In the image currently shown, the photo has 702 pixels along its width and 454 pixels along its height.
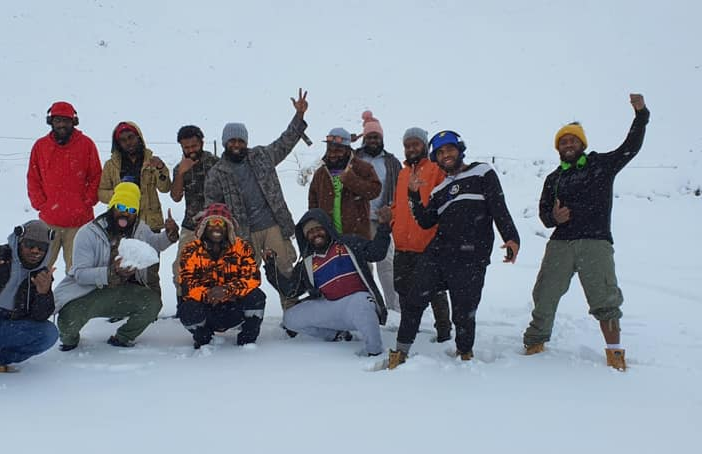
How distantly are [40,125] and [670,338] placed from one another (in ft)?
70.4

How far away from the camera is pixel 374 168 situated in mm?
5445

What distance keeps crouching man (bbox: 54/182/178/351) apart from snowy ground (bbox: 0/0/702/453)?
226 mm

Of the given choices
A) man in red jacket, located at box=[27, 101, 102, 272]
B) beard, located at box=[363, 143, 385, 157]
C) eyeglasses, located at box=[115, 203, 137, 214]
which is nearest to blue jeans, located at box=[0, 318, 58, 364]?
eyeglasses, located at box=[115, 203, 137, 214]

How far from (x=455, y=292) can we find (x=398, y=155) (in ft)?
50.9

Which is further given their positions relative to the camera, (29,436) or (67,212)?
(67,212)

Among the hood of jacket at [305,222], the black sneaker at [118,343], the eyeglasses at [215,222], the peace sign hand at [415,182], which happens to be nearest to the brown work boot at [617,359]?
the peace sign hand at [415,182]

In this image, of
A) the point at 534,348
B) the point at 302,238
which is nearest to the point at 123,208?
the point at 302,238

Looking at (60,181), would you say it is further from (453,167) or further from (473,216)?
(473,216)

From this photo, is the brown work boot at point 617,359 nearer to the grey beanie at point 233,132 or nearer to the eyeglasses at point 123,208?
the grey beanie at point 233,132

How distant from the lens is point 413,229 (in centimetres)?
469

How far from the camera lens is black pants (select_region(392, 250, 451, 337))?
4.59 metres

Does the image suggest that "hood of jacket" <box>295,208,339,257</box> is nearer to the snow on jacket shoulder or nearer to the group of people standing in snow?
the group of people standing in snow

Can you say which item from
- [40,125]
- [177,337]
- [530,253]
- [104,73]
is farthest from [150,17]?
[177,337]

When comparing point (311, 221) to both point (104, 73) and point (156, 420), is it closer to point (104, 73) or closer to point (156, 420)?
point (156, 420)
